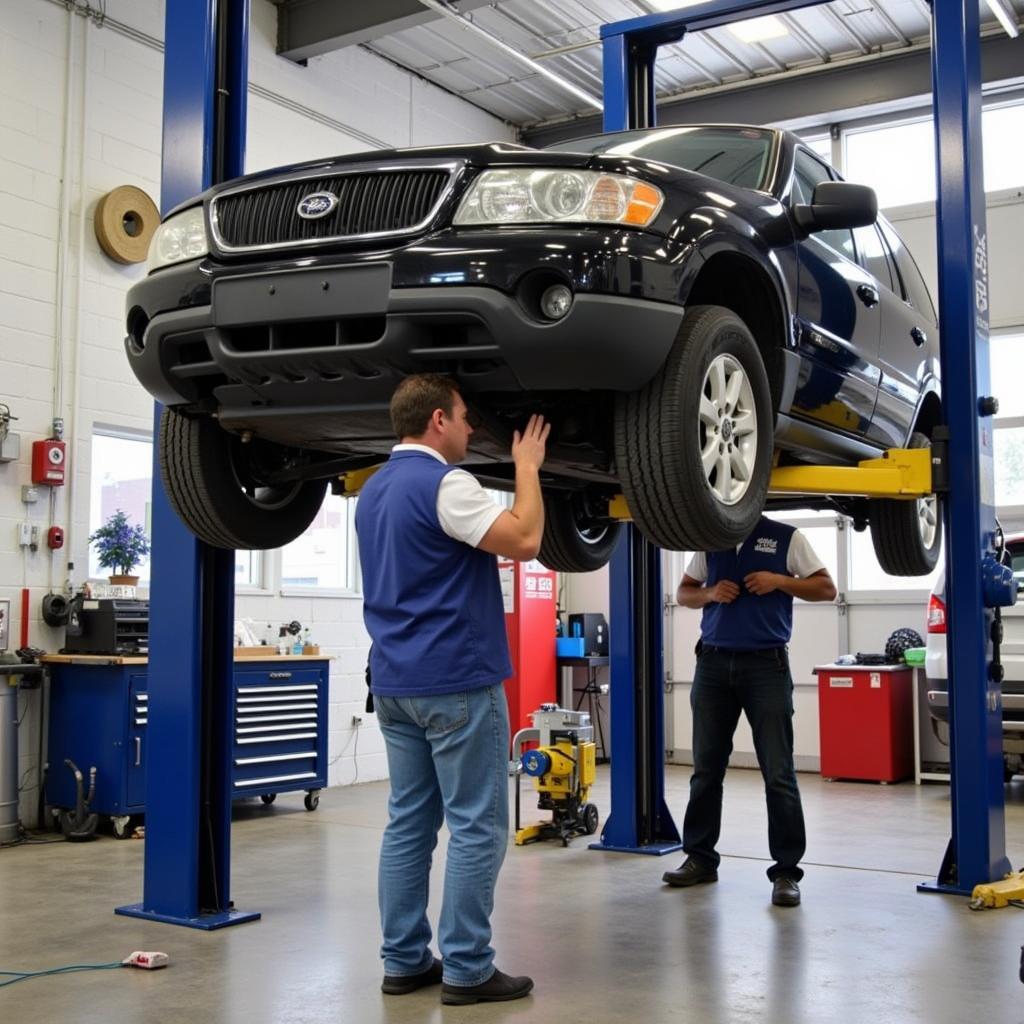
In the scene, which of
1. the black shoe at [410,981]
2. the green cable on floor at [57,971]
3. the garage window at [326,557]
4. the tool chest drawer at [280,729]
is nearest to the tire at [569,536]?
the black shoe at [410,981]

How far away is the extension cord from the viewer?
145 inches

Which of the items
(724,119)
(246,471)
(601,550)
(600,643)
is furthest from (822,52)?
(246,471)

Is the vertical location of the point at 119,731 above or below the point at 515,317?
Answer: below

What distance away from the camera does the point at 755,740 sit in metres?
4.72

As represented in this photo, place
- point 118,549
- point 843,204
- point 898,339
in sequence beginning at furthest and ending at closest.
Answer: point 118,549 → point 898,339 → point 843,204

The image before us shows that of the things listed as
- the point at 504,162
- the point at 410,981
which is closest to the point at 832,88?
the point at 504,162

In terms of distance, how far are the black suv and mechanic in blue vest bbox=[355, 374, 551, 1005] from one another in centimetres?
18

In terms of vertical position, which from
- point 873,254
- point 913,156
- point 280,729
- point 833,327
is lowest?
point 280,729

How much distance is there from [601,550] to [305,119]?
16.8ft

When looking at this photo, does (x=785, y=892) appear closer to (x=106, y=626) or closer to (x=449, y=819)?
(x=449, y=819)

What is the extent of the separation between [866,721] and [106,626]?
5.04 meters

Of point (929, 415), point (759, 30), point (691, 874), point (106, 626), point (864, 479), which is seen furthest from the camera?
point (759, 30)

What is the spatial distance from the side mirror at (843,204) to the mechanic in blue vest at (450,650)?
1.07m

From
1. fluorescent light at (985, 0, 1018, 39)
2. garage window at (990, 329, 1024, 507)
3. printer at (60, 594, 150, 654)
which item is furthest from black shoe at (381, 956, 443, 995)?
fluorescent light at (985, 0, 1018, 39)
